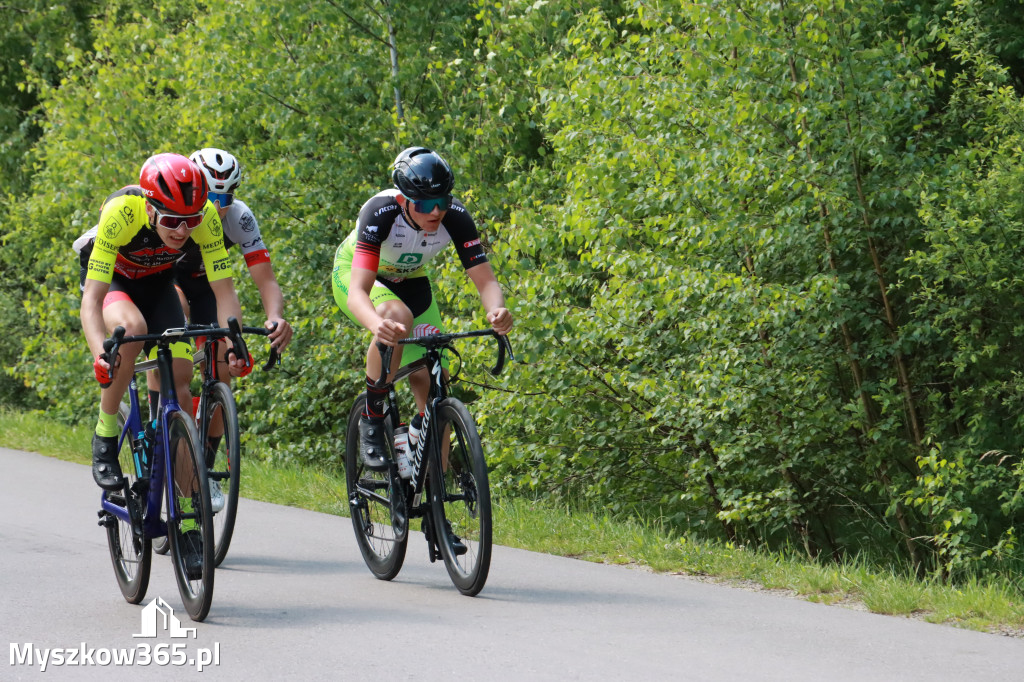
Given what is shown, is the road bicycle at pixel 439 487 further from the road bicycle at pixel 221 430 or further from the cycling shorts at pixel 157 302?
the cycling shorts at pixel 157 302

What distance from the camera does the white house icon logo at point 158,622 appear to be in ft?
16.9

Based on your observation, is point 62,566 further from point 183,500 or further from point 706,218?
point 706,218

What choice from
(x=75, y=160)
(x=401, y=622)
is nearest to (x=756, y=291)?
(x=401, y=622)

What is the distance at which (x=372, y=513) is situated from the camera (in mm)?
6574

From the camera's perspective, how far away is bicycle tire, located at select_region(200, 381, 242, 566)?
19.1 feet

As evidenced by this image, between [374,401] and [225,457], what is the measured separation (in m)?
0.92

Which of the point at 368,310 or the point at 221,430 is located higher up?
the point at 368,310

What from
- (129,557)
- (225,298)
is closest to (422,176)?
(225,298)

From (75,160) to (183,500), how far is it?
11174mm

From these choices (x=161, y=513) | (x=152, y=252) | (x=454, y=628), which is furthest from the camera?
(x=152, y=252)

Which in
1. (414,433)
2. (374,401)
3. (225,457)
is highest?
(374,401)

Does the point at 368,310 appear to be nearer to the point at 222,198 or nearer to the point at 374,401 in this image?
the point at 374,401

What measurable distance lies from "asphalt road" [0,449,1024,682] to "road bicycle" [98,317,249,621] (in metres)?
0.17

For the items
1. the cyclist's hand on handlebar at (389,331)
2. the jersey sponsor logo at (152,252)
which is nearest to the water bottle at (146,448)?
the jersey sponsor logo at (152,252)
